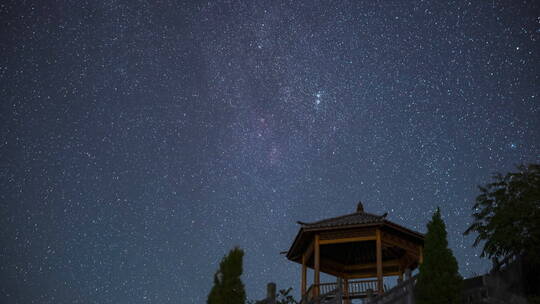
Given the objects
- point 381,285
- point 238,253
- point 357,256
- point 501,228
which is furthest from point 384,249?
point 238,253

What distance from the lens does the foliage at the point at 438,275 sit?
12.7 meters

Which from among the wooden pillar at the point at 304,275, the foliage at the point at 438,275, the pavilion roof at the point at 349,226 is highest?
the pavilion roof at the point at 349,226

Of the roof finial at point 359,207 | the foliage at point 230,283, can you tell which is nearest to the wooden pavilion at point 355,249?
the roof finial at point 359,207

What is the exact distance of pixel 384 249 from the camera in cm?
2406

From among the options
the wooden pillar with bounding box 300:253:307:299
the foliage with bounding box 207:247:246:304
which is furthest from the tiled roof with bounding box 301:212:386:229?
the foliage with bounding box 207:247:246:304

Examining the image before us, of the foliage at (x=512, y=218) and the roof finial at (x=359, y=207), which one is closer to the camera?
the foliage at (x=512, y=218)

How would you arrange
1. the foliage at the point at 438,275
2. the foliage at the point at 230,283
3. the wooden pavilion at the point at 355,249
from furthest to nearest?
the wooden pavilion at the point at 355,249
the foliage at the point at 230,283
the foliage at the point at 438,275

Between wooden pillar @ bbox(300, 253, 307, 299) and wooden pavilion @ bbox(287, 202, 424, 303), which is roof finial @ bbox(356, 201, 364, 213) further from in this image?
wooden pillar @ bbox(300, 253, 307, 299)

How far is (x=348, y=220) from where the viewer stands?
71.8 ft

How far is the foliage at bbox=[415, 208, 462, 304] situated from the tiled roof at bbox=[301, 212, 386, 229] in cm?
706

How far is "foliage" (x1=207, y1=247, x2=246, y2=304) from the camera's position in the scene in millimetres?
15516

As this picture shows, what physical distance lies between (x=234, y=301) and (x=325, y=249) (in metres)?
9.68

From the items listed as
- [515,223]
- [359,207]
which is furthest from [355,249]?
[515,223]

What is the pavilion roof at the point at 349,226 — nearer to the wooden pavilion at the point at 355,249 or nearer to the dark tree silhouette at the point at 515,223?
the wooden pavilion at the point at 355,249
